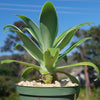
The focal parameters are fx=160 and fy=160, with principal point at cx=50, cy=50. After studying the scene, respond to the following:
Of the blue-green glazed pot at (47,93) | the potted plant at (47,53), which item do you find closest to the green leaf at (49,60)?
the potted plant at (47,53)

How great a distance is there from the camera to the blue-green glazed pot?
62 centimetres

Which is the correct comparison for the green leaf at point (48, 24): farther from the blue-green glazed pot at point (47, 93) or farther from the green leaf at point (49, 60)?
the blue-green glazed pot at point (47, 93)

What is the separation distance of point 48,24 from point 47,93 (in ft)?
0.99

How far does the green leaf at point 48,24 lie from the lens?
69cm

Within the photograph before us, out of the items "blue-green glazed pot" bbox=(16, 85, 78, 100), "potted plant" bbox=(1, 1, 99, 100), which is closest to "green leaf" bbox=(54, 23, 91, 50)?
"potted plant" bbox=(1, 1, 99, 100)

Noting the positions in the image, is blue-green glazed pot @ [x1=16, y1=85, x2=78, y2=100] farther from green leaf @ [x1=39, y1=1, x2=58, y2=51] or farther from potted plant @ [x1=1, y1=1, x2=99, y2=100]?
green leaf @ [x1=39, y1=1, x2=58, y2=51]

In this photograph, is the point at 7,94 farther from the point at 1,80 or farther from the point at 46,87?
the point at 46,87

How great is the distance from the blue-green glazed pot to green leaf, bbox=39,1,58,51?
21cm

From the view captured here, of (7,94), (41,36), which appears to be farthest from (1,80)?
(41,36)

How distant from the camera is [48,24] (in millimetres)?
721

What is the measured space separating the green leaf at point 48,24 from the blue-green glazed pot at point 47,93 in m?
0.21

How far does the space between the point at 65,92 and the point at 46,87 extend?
8 centimetres

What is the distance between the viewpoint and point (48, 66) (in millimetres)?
697

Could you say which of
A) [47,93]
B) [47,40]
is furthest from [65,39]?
[47,93]
